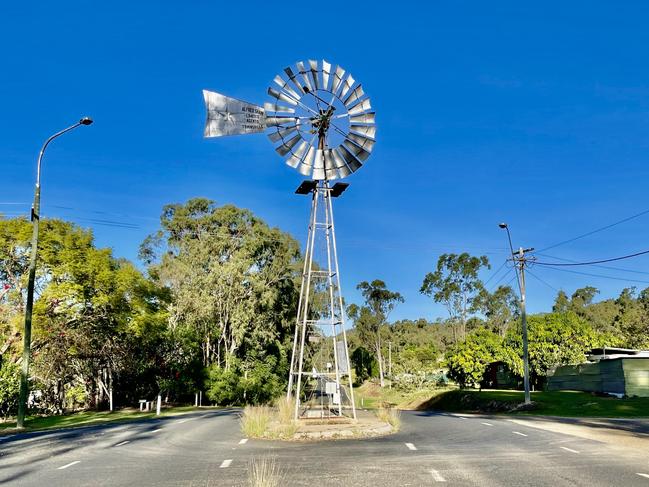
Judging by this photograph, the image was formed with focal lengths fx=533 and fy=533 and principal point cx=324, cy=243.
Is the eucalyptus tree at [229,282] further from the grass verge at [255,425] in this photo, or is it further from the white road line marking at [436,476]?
the white road line marking at [436,476]

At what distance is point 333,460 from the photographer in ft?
39.1

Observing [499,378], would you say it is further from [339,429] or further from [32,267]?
[32,267]

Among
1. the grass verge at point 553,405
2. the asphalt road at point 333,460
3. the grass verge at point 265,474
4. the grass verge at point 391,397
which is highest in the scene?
the grass verge at point 265,474

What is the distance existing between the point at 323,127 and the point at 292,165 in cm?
203

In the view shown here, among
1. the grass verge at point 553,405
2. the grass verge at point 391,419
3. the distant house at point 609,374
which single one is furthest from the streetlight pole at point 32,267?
the distant house at point 609,374

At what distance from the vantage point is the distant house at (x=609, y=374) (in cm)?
3862

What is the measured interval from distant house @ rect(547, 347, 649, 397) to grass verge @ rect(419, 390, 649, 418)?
360cm

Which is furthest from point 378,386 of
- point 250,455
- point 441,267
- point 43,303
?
point 250,455

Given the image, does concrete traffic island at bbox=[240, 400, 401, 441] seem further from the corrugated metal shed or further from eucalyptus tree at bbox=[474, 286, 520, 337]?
eucalyptus tree at bbox=[474, 286, 520, 337]

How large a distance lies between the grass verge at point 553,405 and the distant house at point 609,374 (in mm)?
3596

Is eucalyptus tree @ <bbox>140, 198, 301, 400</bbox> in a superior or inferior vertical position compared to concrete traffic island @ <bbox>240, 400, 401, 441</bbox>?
superior

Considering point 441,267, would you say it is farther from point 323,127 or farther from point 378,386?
point 323,127

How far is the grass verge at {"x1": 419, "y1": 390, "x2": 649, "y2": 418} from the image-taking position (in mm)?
28359

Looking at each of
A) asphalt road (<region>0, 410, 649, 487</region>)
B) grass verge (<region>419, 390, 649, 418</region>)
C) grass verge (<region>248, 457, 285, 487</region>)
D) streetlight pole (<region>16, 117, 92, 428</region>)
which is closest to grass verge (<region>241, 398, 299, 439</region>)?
asphalt road (<region>0, 410, 649, 487</region>)
